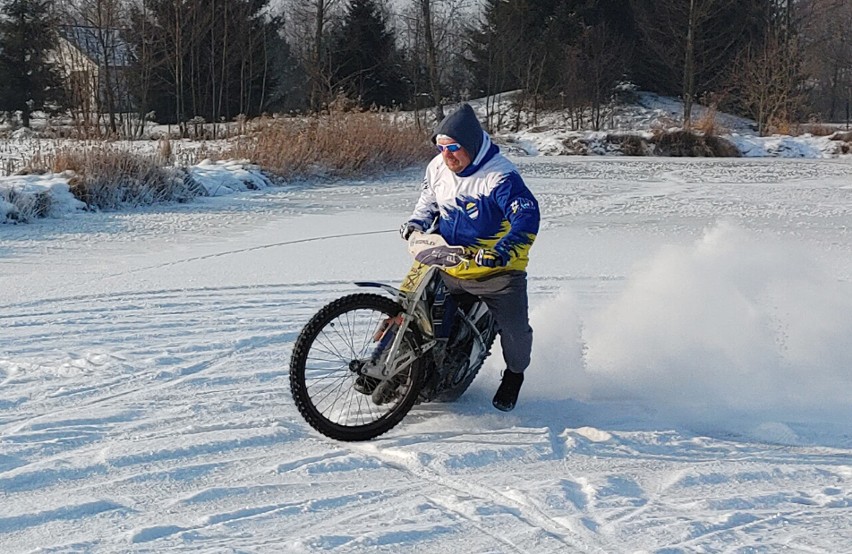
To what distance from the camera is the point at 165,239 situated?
1084 cm

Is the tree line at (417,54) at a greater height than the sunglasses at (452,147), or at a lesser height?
greater

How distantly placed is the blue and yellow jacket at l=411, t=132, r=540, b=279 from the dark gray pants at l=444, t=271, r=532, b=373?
44mm

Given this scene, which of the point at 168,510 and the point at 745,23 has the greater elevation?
the point at 745,23

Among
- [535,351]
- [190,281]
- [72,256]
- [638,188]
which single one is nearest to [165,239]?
[72,256]

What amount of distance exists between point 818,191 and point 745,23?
93.3 ft

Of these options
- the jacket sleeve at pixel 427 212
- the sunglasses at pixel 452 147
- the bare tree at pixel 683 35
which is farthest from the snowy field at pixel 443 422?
the bare tree at pixel 683 35

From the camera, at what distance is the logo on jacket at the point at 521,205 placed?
448 cm

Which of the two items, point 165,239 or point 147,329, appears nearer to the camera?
point 147,329

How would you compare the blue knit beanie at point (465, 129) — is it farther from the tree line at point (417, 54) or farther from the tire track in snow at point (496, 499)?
the tree line at point (417, 54)

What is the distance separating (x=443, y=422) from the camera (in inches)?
187

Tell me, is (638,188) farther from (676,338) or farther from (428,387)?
(428,387)

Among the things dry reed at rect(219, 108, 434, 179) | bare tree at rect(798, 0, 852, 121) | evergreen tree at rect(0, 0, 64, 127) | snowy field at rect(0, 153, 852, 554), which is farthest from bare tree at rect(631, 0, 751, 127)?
→ snowy field at rect(0, 153, 852, 554)

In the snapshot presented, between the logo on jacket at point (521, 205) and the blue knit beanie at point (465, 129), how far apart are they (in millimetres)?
324

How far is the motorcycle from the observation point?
4.43 meters
